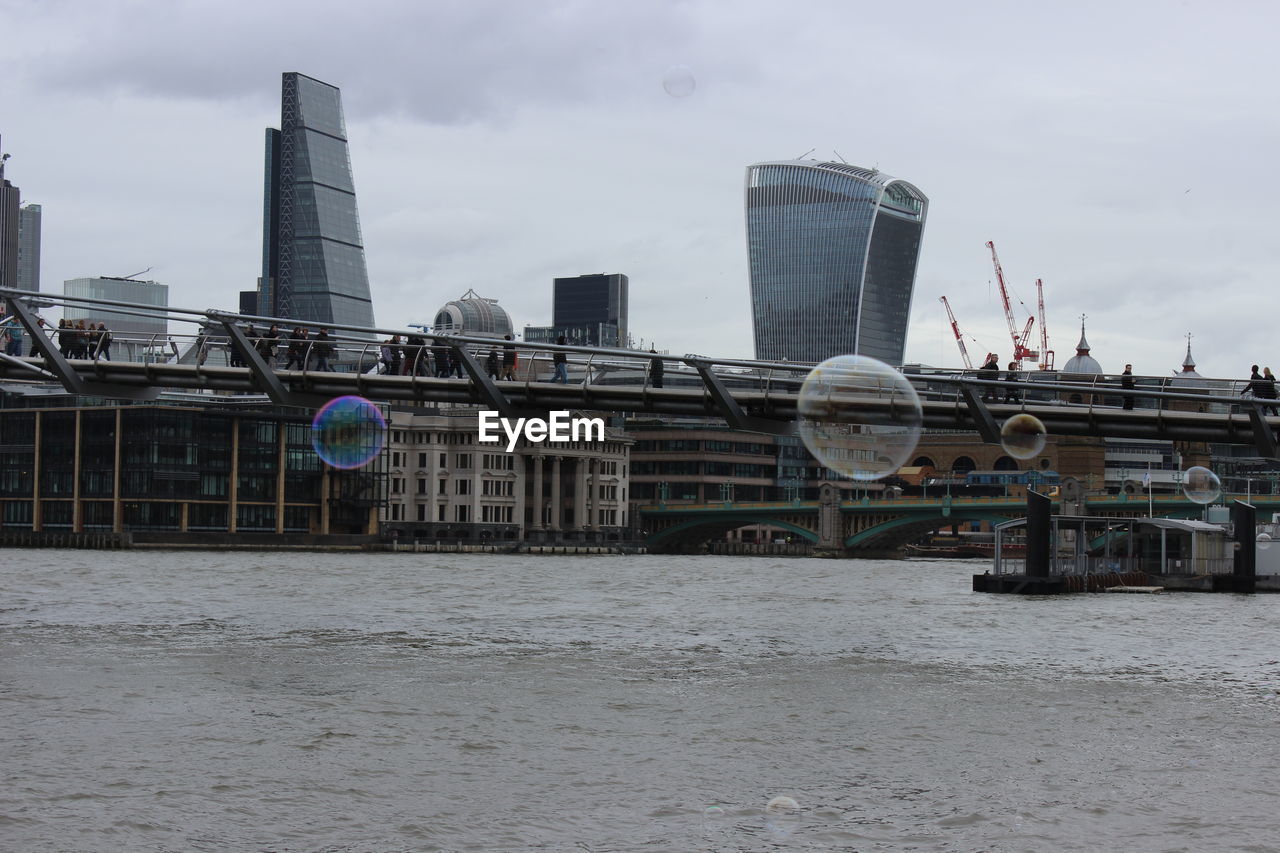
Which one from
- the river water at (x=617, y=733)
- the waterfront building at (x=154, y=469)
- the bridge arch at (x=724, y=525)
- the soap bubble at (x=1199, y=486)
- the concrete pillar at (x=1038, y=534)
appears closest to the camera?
the river water at (x=617, y=733)

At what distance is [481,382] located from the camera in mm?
39906

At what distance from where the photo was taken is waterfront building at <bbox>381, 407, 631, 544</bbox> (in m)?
176

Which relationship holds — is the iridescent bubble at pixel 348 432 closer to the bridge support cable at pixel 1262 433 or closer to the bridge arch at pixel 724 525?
the bridge support cable at pixel 1262 433

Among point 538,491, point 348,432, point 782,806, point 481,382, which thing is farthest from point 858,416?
point 538,491

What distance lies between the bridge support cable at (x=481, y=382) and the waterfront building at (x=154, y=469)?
4253 inches

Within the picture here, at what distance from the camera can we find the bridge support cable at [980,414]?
3888cm

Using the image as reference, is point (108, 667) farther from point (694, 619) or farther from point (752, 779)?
point (694, 619)

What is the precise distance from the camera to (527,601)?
65.6m

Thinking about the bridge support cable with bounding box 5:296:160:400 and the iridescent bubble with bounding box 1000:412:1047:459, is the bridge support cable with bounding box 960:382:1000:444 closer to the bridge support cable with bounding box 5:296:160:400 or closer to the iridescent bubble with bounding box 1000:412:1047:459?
the iridescent bubble with bounding box 1000:412:1047:459

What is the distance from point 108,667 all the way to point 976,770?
60.4 ft

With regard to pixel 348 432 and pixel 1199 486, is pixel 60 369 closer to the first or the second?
pixel 1199 486

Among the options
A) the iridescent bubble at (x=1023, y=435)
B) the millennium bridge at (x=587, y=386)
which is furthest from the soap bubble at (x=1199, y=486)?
the iridescent bubble at (x=1023, y=435)

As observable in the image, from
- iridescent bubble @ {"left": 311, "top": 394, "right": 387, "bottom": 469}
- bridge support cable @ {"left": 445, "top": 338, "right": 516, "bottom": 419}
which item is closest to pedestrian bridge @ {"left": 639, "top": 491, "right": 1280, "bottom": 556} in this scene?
iridescent bubble @ {"left": 311, "top": 394, "right": 387, "bottom": 469}

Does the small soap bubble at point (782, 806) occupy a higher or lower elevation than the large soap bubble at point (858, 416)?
lower
